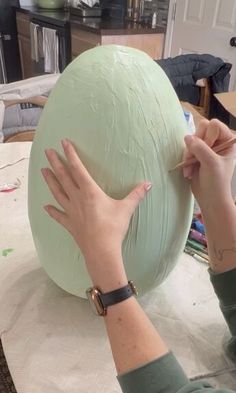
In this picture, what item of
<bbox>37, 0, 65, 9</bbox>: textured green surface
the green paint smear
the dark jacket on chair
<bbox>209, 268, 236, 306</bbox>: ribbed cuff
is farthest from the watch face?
<bbox>37, 0, 65, 9</bbox>: textured green surface

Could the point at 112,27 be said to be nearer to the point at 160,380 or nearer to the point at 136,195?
the point at 136,195

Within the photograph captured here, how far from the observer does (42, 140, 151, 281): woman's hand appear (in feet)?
1.27

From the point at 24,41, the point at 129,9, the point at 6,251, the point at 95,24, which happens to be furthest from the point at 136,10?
the point at 6,251

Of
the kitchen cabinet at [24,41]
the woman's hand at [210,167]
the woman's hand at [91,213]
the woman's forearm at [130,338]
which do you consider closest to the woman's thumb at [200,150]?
the woman's hand at [210,167]

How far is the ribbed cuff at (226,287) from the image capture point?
51 cm

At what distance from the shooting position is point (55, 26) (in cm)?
236

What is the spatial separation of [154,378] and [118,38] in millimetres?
2014

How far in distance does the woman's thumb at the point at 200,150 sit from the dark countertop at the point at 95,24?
176cm

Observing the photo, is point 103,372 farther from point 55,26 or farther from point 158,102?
point 55,26

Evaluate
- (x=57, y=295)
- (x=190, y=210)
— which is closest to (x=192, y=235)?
(x=190, y=210)

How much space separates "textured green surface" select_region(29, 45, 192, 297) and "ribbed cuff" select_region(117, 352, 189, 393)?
15cm

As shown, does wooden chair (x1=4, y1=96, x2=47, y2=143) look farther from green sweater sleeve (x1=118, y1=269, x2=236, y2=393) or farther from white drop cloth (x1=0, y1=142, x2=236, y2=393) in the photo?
green sweater sleeve (x1=118, y1=269, x2=236, y2=393)

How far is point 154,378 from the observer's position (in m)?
Answer: 0.38

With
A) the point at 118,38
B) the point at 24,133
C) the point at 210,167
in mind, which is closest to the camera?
the point at 210,167
